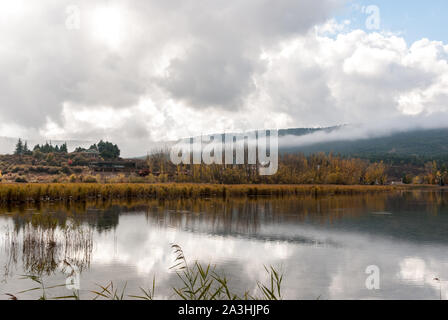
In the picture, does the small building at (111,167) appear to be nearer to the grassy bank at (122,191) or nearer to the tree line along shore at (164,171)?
the tree line along shore at (164,171)

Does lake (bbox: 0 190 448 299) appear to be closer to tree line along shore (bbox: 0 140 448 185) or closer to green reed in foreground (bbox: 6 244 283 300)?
green reed in foreground (bbox: 6 244 283 300)

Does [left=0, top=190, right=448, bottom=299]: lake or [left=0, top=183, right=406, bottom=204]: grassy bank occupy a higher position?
[left=0, top=183, right=406, bottom=204]: grassy bank

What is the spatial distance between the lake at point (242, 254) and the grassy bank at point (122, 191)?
9421mm

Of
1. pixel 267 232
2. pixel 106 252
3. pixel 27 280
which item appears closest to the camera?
pixel 27 280

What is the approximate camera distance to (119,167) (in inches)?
3130

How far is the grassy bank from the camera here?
1072 inches

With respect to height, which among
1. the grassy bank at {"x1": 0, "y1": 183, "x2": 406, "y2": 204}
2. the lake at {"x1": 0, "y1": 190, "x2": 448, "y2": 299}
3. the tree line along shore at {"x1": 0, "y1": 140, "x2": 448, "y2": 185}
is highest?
the tree line along shore at {"x1": 0, "y1": 140, "x2": 448, "y2": 185}

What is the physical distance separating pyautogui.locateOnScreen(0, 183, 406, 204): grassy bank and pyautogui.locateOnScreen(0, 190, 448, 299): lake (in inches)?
371

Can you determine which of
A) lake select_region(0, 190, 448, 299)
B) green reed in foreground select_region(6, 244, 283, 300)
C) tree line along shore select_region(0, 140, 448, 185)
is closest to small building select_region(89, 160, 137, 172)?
tree line along shore select_region(0, 140, 448, 185)

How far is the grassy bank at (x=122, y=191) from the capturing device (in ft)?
89.3
